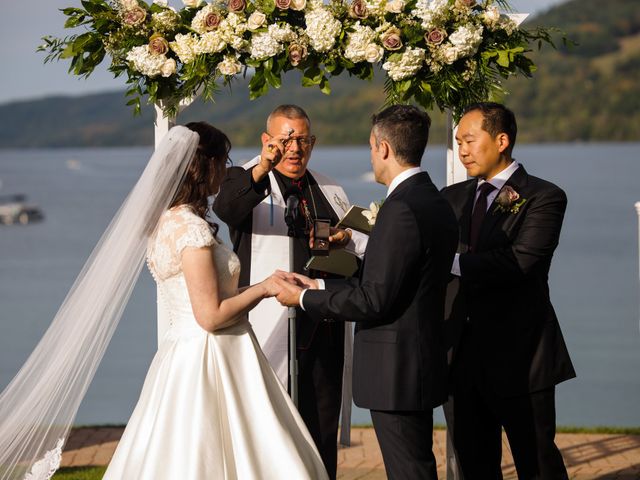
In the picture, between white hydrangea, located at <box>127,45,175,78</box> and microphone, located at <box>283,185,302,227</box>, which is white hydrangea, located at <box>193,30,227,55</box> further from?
microphone, located at <box>283,185,302,227</box>

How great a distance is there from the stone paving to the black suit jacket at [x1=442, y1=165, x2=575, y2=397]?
1.65 metres

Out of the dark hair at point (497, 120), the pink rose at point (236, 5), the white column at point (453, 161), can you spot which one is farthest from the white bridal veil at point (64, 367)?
the white column at point (453, 161)

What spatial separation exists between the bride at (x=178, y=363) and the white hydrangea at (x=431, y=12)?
126cm

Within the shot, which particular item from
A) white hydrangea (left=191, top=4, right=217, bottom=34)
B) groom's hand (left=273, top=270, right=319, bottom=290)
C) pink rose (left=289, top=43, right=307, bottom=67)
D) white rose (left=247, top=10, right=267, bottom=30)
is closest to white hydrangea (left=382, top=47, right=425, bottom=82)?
pink rose (left=289, top=43, right=307, bottom=67)

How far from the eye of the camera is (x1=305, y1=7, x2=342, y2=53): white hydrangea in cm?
532

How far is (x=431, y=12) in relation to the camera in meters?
5.31

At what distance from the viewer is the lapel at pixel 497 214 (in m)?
4.99

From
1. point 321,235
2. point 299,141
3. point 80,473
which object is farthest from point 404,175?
point 80,473

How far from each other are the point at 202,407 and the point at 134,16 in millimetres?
2012

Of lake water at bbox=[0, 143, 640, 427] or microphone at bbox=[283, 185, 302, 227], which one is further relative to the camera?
lake water at bbox=[0, 143, 640, 427]

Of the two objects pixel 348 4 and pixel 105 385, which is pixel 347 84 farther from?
pixel 348 4

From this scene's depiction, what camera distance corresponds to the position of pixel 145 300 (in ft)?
64.8

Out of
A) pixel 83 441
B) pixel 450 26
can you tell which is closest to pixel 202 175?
pixel 450 26

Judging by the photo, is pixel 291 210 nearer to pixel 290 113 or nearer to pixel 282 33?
pixel 290 113
